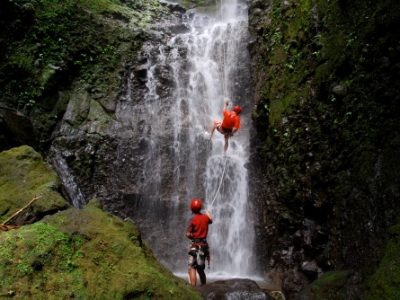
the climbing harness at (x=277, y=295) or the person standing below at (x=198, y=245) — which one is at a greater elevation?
the person standing below at (x=198, y=245)

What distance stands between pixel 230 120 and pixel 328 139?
2.62m

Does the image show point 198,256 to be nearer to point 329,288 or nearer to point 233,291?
point 233,291

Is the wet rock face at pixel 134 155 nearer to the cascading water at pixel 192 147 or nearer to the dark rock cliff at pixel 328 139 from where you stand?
the cascading water at pixel 192 147

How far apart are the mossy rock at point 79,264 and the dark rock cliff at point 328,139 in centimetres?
324

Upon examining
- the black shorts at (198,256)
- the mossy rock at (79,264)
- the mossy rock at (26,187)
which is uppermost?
the mossy rock at (26,187)

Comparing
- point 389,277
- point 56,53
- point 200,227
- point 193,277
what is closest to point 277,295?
point 193,277

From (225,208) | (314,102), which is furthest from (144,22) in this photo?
(314,102)

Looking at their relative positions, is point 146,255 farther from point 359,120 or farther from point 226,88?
point 226,88

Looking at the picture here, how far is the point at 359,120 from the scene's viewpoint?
24.7ft

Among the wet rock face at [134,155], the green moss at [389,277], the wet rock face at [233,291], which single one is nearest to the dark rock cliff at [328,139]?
the green moss at [389,277]

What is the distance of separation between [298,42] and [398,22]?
3811 mm

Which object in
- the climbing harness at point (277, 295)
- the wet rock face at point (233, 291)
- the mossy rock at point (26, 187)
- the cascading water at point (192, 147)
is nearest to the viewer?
the mossy rock at point (26, 187)

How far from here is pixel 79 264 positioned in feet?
14.6

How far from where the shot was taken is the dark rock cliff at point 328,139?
6.81 metres
